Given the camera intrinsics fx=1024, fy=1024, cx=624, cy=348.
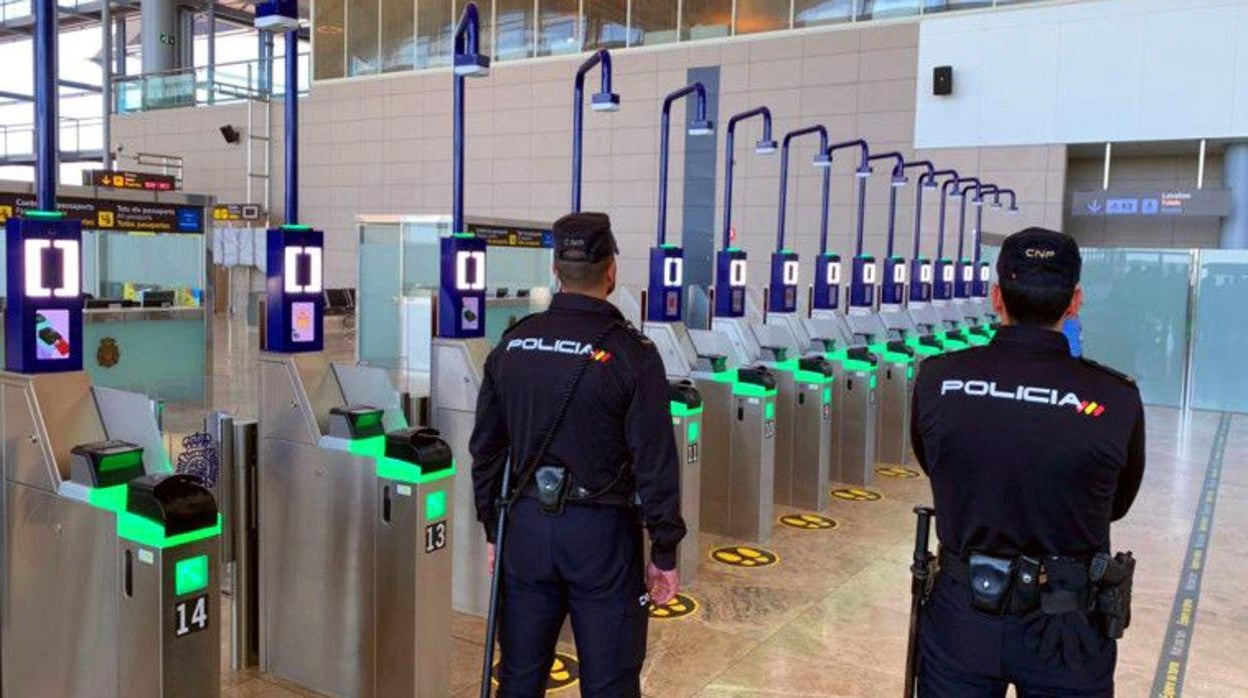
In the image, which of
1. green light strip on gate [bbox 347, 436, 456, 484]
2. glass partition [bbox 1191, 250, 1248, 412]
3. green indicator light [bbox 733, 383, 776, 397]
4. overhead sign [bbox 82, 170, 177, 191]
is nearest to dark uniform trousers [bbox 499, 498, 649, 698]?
green light strip on gate [bbox 347, 436, 456, 484]

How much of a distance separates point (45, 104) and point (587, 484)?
192 centimetres

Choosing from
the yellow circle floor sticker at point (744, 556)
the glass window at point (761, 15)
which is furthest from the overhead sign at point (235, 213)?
the yellow circle floor sticker at point (744, 556)

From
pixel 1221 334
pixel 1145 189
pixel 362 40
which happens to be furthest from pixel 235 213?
pixel 1221 334

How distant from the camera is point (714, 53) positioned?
15711 mm

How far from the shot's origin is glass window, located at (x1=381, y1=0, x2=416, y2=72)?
18422 mm

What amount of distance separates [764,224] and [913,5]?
3672 mm

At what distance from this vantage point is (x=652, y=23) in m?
16.2

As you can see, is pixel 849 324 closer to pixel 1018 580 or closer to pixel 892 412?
pixel 892 412

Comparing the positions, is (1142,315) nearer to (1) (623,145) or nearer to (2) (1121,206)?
(2) (1121,206)

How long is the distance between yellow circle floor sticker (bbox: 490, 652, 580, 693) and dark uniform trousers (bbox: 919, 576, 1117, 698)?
6.28ft

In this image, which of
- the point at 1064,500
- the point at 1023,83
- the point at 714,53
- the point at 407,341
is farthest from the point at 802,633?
the point at 714,53

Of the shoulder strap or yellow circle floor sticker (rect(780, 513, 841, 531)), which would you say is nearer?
the shoulder strap

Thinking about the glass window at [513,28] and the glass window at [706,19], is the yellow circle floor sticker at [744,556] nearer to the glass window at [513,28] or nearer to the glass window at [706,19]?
the glass window at [706,19]

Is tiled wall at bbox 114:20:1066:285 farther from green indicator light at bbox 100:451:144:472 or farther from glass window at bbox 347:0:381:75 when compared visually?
green indicator light at bbox 100:451:144:472
